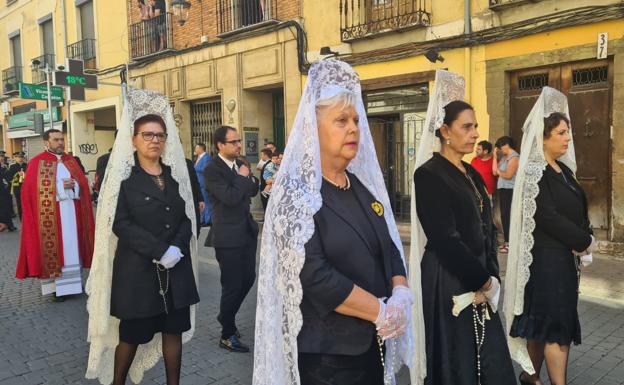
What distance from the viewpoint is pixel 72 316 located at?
559 centimetres

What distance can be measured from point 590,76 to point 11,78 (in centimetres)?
2578

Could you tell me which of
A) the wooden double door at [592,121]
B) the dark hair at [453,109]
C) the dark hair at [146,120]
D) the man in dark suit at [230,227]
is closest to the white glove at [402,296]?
the dark hair at [453,109]

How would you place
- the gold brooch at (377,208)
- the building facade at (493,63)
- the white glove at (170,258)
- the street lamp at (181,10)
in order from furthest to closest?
the street lamp at (181,10) → the building facade at (493,63) → the white glove at (170,258) → the gold brooch at (377,208)

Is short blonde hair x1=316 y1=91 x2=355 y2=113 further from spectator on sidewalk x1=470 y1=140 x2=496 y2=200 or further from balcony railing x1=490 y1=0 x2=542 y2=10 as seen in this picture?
balcony railing x1=490 y1=0 x2=542 y2=10

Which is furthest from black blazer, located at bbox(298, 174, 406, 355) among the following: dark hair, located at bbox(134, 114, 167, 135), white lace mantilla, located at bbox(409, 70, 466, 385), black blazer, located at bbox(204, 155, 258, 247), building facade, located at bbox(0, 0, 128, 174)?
building facade, located at bbox(0, 0, 128, 174)

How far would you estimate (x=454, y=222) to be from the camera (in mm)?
2699

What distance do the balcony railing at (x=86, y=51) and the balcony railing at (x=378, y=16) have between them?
11.8m

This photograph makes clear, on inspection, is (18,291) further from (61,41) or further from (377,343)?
(61,41)

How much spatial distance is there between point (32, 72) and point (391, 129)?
63.6ft

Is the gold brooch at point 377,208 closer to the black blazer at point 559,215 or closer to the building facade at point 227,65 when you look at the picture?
the black blazer at point 559,215

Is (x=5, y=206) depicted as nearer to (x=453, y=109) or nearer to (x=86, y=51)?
(x=86, y=51)

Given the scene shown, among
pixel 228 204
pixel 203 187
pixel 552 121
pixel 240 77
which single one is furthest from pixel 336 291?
pixel 240 77

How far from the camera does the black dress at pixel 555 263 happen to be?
3.27m

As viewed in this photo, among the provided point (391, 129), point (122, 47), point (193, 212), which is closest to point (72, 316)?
point (193, 212)
